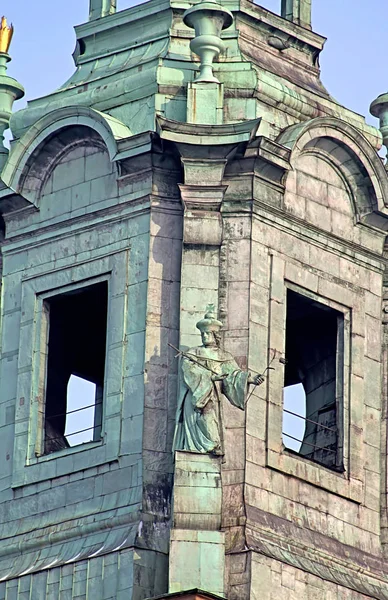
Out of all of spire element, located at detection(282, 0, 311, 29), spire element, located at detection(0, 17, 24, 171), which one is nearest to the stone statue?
spire element, located at detection(0, 17, 24, 171)

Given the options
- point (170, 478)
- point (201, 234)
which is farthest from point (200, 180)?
point (170, 478)

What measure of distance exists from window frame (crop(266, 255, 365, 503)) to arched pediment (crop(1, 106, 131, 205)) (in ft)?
12.6

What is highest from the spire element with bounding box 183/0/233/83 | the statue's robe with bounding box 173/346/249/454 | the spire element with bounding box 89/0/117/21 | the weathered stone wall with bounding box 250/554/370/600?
the spire element with bounding box 89/0/117/21

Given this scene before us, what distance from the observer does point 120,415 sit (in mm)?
64875

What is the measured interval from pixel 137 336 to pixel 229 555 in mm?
4633

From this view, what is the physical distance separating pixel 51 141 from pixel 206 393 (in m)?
6.75

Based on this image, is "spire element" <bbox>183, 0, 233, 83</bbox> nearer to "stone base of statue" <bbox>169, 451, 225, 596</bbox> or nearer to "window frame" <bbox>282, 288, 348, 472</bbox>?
"window frame" <bbox>282, 288, 348, 472</bbox>

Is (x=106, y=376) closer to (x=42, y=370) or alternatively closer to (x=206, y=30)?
(x=42, y=370)

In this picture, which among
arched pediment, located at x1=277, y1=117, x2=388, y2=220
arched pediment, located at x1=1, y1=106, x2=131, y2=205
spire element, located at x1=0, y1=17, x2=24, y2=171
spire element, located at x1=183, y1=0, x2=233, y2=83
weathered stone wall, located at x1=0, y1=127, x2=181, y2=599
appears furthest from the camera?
spire element, located at x1=0, y1=17, x2=24, y2=171

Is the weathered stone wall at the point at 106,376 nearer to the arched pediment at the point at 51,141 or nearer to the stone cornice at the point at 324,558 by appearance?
the arched pediment at the point at 51,141

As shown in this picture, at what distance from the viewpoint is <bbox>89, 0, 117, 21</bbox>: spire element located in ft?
229

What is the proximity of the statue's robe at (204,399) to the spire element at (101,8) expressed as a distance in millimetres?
8843

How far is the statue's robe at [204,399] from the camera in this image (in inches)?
2491

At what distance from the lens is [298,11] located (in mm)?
70125
